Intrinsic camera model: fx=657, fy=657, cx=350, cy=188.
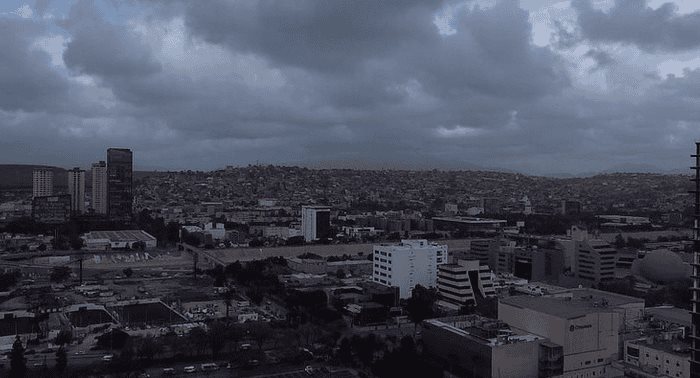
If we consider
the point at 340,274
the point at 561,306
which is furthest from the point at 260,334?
the point at 340,274

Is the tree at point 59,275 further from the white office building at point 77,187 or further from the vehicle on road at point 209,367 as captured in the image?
the white office building at point 77,187

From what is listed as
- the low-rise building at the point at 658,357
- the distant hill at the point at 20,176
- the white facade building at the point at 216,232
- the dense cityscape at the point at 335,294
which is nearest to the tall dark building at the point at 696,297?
the dense cityscape at the point at 335,294

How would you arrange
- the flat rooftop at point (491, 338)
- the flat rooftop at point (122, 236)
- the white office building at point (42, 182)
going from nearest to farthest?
the flat rooftop at point (491, 338) < the flat rooftop at point (122, 236) < the white office building at point (42, 182)

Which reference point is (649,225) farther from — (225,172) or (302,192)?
(225,172)

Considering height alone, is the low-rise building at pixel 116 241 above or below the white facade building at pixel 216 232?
below

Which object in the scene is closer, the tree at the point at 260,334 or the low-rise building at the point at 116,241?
the tree at the point at 260,334

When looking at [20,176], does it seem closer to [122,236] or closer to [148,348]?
[122,236]
